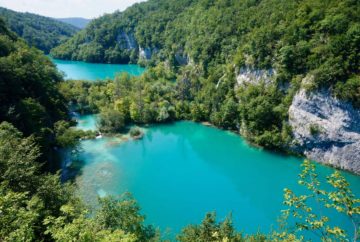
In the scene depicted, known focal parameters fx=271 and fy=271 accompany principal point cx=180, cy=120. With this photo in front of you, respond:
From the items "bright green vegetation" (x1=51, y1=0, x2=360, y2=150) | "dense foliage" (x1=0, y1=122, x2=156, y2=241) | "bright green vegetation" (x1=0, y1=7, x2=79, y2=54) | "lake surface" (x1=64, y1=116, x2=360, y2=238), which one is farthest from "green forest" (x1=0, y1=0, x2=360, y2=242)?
"bright green vegetation" (x1=0, y1=7, x2=79, y2=54)

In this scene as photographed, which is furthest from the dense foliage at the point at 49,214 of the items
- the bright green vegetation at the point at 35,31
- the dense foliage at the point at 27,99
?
the bright green vegetation at the point at 35,31

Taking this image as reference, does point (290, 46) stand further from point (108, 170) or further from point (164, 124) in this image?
point (108, 170)

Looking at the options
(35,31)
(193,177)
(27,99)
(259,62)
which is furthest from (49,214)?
(35,31)

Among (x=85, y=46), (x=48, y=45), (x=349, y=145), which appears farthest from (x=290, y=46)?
(x=48, y=45)

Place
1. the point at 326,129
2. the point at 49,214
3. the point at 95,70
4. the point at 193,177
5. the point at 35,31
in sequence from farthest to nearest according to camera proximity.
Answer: the point at 35,31
the point at 95,70
the point at 326,129
the point at 193,177
the point at 49,214

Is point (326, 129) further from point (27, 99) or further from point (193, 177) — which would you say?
point (27, 99)

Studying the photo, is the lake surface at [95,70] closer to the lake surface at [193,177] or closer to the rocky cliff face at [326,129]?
the lake surface at [193,177]

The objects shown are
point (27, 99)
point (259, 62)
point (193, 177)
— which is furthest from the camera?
point (259, 62)
